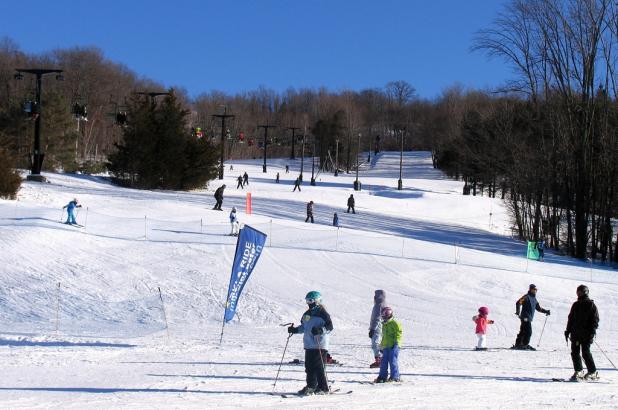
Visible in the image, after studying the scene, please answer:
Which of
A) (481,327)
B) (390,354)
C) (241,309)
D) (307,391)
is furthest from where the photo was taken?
(241,309)

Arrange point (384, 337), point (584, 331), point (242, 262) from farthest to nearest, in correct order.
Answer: point (242, 262) < point (584, 331) < point (384, 337)

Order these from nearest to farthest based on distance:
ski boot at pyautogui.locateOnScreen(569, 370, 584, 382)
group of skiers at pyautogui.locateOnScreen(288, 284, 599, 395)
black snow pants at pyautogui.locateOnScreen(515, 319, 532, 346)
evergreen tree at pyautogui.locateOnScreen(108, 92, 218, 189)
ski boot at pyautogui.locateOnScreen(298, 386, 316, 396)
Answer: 1. ski boot at pyautogui.locateOnScreen(298, 386, 316, 396)
2. group of skiers at pyautogui.locateOnScreen(288, 284, 599, 395)
3. ski boot at pyautogui.locateOnScreen(569, 370, 584, 382)
4. black snow pants at pyautogui.locateOnScreen(515, 319, 532, 346)
5. evergreen tree at pyautogui.locateOnScreen(108, 92, 218, 189)

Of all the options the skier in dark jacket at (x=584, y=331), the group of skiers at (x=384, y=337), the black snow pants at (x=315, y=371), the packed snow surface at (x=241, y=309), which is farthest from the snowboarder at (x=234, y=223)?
the black snow pants at (x=315, y=371)

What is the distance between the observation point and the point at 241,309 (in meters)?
18.7

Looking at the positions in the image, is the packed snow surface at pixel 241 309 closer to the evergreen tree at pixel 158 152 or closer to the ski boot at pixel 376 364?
the ski boot at pixel 376 364

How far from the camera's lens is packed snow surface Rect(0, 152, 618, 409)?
9195 mm

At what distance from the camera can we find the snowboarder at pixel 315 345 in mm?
9078

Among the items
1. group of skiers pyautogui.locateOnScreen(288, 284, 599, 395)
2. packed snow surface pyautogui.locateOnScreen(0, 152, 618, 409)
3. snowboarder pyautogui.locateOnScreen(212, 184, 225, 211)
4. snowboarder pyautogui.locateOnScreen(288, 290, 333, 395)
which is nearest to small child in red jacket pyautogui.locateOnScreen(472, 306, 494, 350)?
packed snow surface pyautogui.locateOnScreen(0, 152, 618, 409)

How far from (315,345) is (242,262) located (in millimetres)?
5518

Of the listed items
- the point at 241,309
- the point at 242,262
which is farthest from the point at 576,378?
the point at 241,309

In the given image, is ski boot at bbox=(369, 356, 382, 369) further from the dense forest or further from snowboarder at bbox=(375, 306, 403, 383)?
the dense forest

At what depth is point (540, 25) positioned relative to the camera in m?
36.9

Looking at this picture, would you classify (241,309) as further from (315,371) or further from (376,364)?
(315,371)

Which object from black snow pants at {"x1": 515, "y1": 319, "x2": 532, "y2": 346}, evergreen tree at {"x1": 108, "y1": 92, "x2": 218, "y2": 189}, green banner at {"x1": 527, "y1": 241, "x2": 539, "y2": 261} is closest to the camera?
black snow pants at {"x1": 515, "y1": 319, "x2": 532, "y2": 346}
